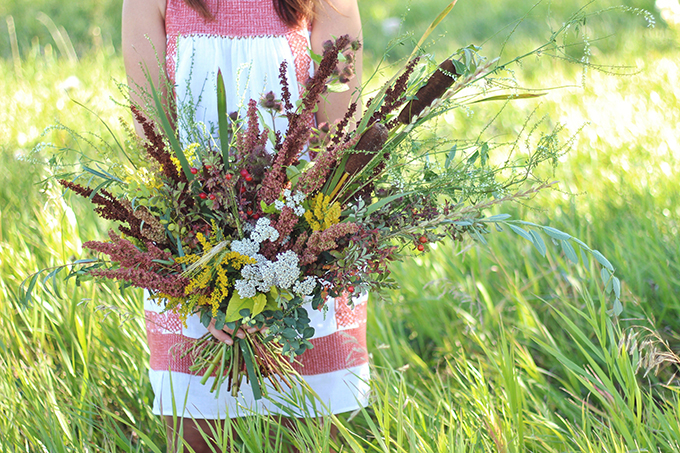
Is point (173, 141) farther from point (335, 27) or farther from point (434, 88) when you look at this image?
point (335, 27)

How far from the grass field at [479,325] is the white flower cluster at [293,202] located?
15.2 inches

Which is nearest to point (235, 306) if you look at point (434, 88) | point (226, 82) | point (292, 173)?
point (292, 173)

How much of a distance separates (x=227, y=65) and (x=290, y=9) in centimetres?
23

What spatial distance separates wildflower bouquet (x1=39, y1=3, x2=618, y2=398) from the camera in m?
1.05

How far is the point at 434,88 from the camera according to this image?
1104 mm

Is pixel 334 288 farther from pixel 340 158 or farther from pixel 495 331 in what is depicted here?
pixel 495 331

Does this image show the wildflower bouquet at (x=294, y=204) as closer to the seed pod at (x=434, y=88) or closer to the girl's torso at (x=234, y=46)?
the seed pod at (x=434, y=88)

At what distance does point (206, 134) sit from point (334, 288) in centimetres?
43

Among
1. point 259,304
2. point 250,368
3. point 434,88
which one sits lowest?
point 250,368

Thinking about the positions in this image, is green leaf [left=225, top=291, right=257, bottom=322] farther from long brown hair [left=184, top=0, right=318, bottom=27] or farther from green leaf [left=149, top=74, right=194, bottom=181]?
long brown hair [left=184, top=0, right=318, bottom=27]

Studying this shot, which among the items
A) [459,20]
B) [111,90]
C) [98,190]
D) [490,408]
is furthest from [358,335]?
[459,20]

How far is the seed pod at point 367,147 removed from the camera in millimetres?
1036

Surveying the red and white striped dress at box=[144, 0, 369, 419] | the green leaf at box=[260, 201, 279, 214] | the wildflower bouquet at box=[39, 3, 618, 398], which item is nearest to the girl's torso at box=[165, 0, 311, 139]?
the red and white striped dress at box=[144, 0, 369, 419]

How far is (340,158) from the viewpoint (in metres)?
1.10
